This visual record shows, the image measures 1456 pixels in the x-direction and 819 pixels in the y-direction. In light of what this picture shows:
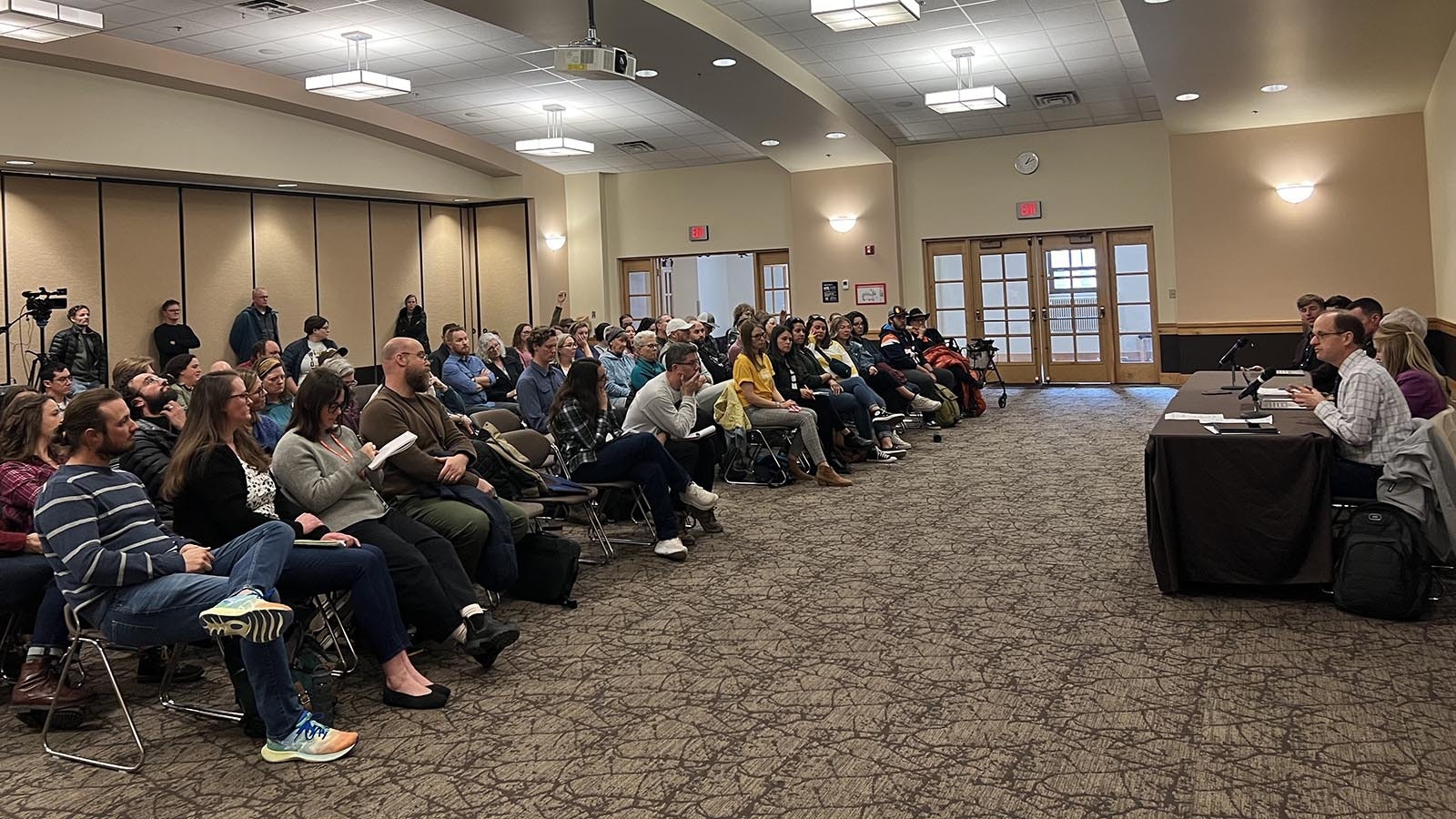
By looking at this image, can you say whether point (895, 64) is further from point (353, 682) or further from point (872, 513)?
point (353, 682)

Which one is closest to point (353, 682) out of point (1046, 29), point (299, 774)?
point (299, 774)

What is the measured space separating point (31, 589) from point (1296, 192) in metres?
13.9

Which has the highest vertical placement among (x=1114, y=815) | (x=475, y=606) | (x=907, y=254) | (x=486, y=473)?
(x=907, y=254)

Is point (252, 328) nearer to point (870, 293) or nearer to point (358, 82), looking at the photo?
point (358, 82)

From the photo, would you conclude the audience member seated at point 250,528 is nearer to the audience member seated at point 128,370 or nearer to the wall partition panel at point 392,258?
the audience member seated at point 128,370

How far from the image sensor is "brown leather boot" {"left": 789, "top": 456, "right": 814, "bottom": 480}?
8.20m

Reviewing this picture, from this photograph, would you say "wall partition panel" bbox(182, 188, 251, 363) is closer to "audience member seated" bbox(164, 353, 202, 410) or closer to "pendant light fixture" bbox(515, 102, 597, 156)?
"pendant light fixture" bbox(515, 102, 597, 156)

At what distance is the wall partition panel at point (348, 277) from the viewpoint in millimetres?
13914

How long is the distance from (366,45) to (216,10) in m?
1.46

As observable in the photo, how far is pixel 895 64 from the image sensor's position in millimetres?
11164

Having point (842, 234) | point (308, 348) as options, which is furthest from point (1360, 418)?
point (842, 234)

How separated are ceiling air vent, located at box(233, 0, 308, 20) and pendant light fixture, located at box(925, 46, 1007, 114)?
20.6ft

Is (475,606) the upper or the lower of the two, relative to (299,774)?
upper

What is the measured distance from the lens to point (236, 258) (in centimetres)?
1281
